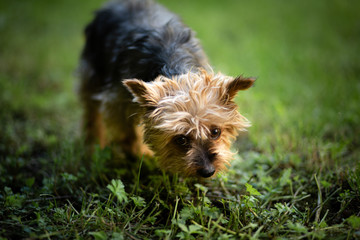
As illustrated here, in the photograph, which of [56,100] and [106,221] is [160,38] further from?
[56,100]

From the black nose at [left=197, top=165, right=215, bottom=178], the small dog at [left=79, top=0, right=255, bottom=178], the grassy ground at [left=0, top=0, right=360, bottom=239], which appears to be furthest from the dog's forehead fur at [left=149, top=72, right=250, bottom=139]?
the grassy ground at [left=0, top=0, right=360, bottom=239]

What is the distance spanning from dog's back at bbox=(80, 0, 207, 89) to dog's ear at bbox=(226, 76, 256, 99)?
507mm

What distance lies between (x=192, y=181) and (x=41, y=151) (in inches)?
76.8

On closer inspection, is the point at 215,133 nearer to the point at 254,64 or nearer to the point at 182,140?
the point at 182,140

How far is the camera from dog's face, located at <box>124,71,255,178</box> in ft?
7.51

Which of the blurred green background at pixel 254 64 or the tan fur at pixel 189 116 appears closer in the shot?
the tan fur at pixel 189 116

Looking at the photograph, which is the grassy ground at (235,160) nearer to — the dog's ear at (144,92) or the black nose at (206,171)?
the black nose at (206,171)

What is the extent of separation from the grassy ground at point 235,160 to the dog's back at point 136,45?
0.91m

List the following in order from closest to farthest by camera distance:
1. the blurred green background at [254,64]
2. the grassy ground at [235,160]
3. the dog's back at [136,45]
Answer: the grassy ground at [235,160]
the dog's back at [136,45]
the blurred green background at [254,64]

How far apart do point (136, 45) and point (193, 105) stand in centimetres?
110

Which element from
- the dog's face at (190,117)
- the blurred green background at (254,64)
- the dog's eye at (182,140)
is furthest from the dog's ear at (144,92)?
the blurred green background at (254,64)

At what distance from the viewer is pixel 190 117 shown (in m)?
2.28

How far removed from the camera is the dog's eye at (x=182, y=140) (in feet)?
7.88

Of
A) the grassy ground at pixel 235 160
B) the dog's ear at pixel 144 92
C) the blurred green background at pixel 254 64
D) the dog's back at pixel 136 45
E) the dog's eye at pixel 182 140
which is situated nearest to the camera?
the grassy ground at pixel 235 160
